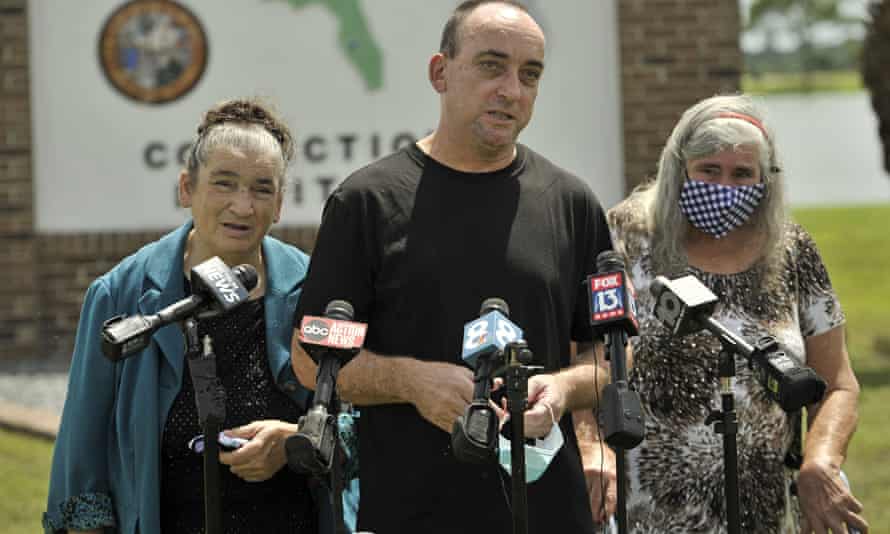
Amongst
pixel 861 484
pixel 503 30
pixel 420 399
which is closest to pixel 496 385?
pixel 420 399

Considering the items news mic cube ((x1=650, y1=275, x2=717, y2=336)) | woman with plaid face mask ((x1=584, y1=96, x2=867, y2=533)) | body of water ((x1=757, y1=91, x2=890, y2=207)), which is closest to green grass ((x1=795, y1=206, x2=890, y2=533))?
body of water ((x1=757, y1=91, x2=890, y2=207))

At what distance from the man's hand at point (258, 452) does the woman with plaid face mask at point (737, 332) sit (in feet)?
3.53

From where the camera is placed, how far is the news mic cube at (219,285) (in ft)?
10.7

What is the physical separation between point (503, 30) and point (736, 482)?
4.06 feet

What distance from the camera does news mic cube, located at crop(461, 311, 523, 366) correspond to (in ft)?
9.70

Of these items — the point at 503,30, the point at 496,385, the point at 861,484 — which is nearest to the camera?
the point at 496,385

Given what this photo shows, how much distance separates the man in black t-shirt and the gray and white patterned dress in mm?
598

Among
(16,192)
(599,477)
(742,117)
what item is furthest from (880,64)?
(599,477)

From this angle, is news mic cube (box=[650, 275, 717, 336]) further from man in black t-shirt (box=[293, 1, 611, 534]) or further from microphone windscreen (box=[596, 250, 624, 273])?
man in black t-shirt (box=[293, 1, 611, 534])

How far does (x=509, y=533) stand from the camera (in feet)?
11.6

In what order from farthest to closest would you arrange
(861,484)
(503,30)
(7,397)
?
1. (7,397)
2. (861,484)
3. (503,30)

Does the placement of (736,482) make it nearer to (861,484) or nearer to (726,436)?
(726,436)

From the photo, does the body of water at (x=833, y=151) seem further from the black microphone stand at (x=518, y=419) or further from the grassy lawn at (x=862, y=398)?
the black microphone stand at (x=518, y=419)

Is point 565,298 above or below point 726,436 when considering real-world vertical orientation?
above
